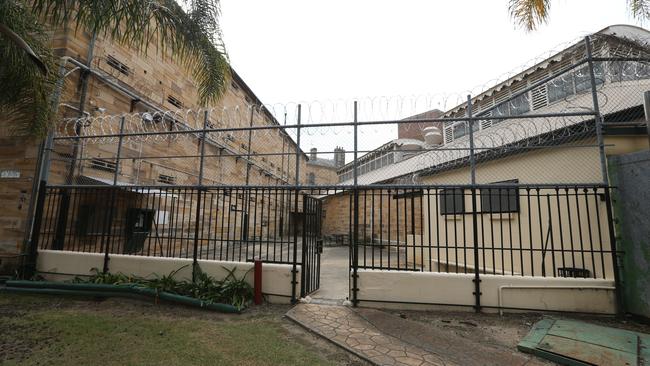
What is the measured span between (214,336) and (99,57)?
845 centimetres

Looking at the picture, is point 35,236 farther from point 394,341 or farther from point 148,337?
point 394,341

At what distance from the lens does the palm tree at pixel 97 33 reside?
482 cm

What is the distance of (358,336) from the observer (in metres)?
3.95

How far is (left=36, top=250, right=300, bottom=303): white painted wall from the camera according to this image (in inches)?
215

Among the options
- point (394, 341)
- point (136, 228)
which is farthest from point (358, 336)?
point (136, 228)

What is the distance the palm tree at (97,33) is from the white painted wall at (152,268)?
283cm

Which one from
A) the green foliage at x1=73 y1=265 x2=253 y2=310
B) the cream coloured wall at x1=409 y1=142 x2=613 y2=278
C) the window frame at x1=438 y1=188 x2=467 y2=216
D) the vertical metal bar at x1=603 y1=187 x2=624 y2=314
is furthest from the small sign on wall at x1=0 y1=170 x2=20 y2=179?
the vertical metal bar at x1=603 y1=187 x2=624 y2=314

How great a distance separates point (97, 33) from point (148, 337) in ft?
16.9

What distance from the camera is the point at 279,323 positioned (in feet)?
14.8

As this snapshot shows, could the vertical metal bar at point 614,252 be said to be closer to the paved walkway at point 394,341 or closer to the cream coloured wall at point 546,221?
the cream coloured wall at point 546,221

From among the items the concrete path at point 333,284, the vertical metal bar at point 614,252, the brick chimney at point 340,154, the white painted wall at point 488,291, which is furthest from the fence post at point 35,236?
the vertical metal bar at point 614,252

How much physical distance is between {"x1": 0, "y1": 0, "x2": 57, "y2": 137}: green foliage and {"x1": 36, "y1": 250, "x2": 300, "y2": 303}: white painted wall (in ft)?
9.15

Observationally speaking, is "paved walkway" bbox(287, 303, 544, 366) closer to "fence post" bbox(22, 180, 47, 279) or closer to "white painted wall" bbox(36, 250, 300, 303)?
"white painted wall" bbox(36, 250, 300, 303)

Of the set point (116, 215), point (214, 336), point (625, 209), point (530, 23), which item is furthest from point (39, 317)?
point (530, 23)
